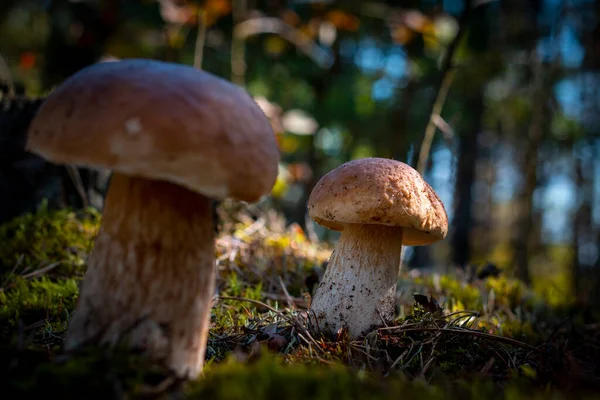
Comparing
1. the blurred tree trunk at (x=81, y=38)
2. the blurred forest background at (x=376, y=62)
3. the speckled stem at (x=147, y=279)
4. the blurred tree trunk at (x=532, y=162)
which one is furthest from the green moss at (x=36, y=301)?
Answer: the blurred tree trunk at (x=532, y=162)

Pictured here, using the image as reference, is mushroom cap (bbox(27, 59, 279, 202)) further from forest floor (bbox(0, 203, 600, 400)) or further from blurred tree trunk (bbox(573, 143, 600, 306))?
blurred tree trunk (bbox(573, 143, 600, 306))

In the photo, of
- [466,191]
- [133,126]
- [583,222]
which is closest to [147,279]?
[133,126]

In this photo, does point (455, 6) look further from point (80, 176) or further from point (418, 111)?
point (80, 176)

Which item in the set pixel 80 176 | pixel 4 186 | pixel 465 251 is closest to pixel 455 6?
pixel 465 251

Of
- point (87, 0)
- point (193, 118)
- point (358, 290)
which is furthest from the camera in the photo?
point (87, 0)

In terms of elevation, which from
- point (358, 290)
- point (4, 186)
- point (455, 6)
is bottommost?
point (358, 290)

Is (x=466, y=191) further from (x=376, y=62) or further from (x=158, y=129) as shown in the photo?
(x=158, y=129)
